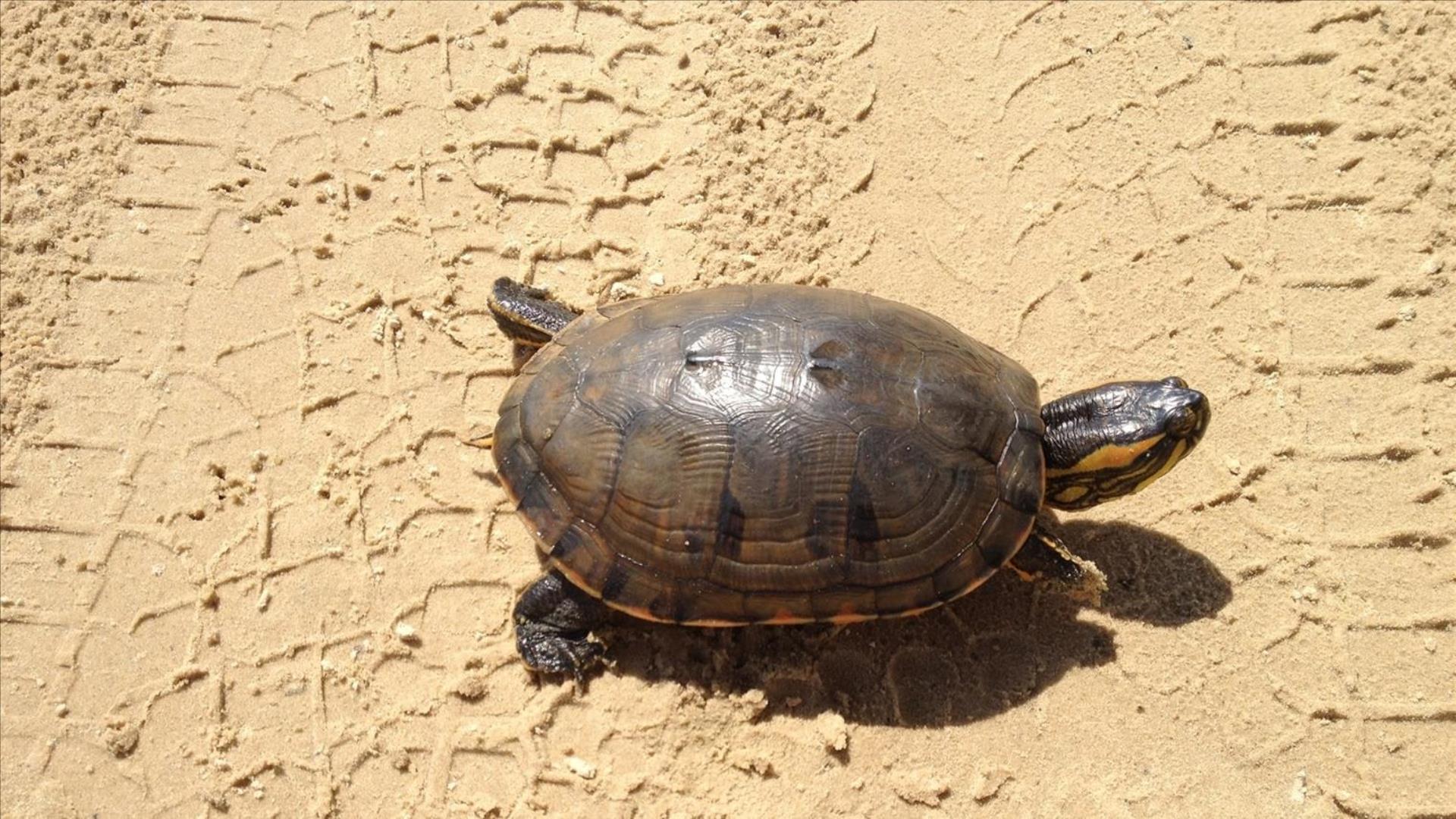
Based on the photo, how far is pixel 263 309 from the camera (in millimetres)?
5113

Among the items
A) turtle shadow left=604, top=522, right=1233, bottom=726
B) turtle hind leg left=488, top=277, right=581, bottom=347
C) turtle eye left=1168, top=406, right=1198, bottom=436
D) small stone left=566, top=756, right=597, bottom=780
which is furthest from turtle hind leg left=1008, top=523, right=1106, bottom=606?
turtle hind leg left=488, top=277, right=581, bottom=347

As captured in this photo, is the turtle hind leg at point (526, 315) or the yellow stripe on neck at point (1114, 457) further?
the turtle hind leg at point (526, 315)

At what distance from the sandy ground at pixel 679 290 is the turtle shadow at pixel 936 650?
17 millimetres

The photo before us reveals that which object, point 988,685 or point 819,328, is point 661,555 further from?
point 988,685

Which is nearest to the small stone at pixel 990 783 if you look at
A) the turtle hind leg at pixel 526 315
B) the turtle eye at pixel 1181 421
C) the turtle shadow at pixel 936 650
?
the turtle shadow at pixel 936 650

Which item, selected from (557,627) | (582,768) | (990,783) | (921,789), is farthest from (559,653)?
(990,783)

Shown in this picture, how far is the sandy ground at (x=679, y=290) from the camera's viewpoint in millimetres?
3945

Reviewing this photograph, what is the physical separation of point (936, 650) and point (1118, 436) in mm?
1195

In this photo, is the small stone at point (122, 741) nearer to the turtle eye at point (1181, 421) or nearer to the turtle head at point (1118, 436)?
the turtle head at point (1118, 436)

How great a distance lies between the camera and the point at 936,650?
409cm

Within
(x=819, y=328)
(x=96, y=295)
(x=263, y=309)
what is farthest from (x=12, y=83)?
(x=819, y=328)

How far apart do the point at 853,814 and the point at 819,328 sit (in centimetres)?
197

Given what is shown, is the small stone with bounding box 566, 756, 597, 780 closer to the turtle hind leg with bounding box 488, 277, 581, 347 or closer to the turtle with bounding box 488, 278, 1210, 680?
the turtle with bounding box 488, 278, 1210, 680

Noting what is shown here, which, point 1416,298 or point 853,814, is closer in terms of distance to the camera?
point 853,814
